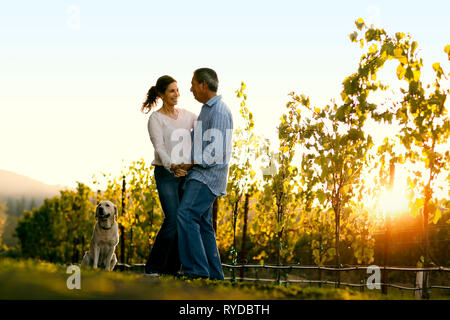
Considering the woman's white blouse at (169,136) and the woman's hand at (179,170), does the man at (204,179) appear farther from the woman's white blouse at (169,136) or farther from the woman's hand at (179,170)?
the woman's white blouse at (169,136)

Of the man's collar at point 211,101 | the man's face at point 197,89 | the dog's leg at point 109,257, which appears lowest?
the dog's leg at point 109,257

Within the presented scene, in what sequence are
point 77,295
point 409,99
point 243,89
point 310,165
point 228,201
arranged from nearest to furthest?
1. point 77,295
2. point 409,99
3. point 310,165
4. point 243,89
5. point 228,201

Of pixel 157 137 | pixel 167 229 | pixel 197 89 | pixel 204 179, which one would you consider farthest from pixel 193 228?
pixel 197 89

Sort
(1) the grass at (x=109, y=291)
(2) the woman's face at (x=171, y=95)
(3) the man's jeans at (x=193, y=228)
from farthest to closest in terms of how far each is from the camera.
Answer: (2) the woman's face at (x=171, y=95)
(3) the man's jeans at (x=193, y=228)
(1) the grass at (x=109, y=291)

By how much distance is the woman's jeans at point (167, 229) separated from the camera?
19.9ft

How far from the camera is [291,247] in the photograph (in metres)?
17.3

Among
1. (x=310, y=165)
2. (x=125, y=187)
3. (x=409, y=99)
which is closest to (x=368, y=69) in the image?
Answer: (x=409, y=99)

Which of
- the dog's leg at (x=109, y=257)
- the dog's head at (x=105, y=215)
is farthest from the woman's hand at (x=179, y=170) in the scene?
the dog's leg at (x=109, y=257)

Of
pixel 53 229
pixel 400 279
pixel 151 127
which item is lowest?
pixel 400 279

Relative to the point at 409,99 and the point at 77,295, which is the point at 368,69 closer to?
the point at 409,99

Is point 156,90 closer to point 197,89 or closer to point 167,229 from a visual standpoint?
point 197,89

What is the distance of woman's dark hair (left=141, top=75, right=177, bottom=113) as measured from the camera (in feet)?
20.8

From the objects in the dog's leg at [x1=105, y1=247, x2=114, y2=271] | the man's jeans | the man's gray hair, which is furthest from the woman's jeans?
the dog's leg at [x1=105, y1=247, x2=114, y2=271]
